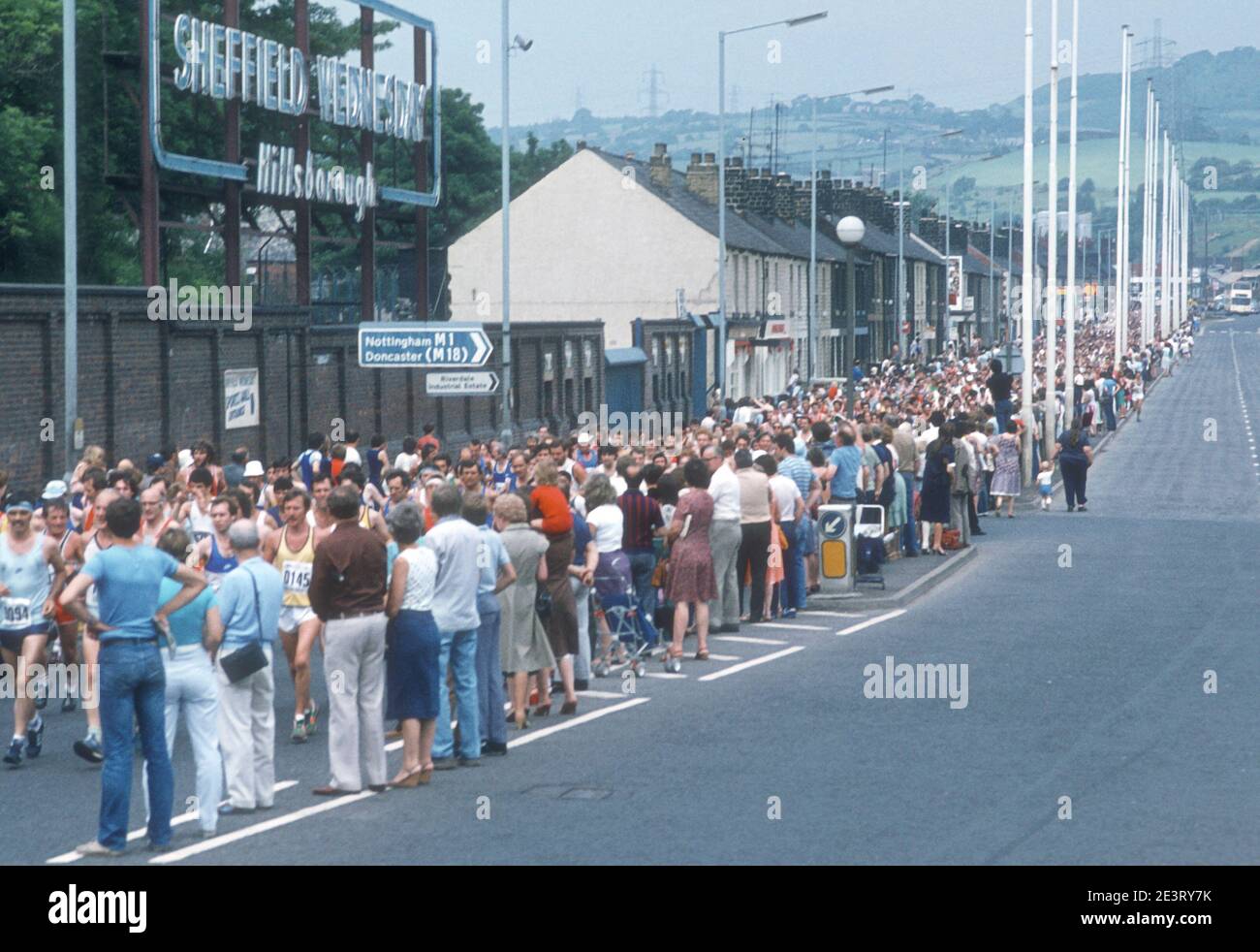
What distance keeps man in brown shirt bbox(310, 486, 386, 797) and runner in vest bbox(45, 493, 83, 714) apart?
2.97 metres

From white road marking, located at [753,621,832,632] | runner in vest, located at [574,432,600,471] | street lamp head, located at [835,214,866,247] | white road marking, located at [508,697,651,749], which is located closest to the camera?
white road marking, located at [508,697,651,749]

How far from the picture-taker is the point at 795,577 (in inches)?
A: 795

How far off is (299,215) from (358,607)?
2542 cm

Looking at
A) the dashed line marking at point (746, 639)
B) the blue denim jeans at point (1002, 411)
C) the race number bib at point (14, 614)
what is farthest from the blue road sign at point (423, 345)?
the race number bib at point (14, 614)

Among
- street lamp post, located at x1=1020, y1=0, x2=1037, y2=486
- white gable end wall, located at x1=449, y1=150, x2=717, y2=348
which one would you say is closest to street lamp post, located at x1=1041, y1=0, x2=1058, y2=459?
street lamp post, located at x1=1020, y1=0, x2=1037, y2=486

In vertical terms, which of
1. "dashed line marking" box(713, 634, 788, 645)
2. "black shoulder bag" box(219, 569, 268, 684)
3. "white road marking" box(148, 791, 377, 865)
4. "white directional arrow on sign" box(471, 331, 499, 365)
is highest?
"white directional arrow on sign" box(471, 331, 499, 365)

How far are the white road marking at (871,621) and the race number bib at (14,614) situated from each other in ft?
28.4

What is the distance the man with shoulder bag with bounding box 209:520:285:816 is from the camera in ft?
35.1

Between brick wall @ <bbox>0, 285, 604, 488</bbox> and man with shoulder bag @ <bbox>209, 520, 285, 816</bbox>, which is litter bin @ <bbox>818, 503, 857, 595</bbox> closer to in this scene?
brick wall @ <bbox>0, 285, 604, 488</bbox>

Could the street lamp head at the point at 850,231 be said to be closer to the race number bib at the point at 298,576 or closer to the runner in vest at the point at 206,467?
the runner in vest at the point at 206,467

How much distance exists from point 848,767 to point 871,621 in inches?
312

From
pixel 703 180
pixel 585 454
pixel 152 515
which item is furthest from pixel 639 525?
pixel 703 180

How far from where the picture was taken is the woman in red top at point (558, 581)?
1391 centimetres
